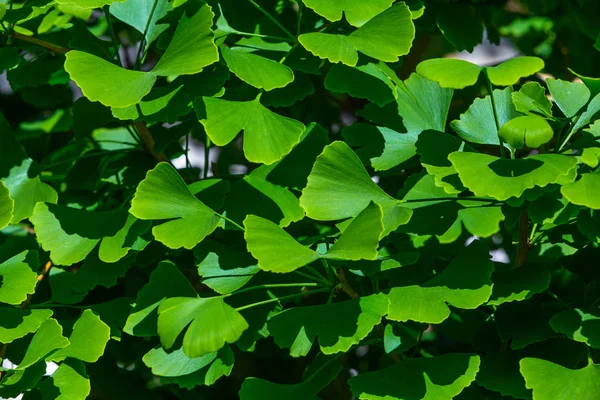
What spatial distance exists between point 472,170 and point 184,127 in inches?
14.8

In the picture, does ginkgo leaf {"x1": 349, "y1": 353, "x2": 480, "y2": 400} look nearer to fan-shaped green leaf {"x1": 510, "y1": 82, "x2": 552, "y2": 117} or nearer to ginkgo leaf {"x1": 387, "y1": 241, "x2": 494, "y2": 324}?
ginkgo leaf {"x1": 387, "y1": 241, "x2": 494, "y2": 324}

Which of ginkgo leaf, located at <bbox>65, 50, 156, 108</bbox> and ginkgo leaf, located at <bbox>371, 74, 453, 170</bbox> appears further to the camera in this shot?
ginkgo leaf, located at <bbox>371, 74, 453, 170</bbox>

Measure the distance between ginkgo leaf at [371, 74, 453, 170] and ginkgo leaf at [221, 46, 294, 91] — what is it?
136 millimetres

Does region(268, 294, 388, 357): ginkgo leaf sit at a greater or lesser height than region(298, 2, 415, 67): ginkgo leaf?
lesser

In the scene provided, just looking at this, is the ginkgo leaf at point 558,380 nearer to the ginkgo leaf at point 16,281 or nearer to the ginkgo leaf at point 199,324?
the ginkgo leaf at point 199,324

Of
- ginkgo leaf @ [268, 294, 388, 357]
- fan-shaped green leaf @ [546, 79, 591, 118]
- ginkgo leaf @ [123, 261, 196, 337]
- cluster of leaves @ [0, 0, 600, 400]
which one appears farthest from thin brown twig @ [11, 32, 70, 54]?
fan-shaped green leaf @ [546, 79, 591, 118]

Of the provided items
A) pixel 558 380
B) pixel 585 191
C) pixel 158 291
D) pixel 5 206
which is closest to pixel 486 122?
pixel 585 191

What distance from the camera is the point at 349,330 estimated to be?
691 mm

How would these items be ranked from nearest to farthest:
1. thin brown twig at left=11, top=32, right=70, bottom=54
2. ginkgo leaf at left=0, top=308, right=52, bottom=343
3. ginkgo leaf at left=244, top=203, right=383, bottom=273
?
ginkgo leaf at left=244, top=203, right=383, bottom=273 < ginkgo leaf at left=0, top=308, right=52, bottom=343 < thin brown twig at left=11, top=32, right=70, bottom=54

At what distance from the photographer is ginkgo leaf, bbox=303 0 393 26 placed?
0.73 meters

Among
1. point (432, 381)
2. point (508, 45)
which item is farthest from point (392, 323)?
point (508, 45)

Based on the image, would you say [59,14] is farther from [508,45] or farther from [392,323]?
[508,45]

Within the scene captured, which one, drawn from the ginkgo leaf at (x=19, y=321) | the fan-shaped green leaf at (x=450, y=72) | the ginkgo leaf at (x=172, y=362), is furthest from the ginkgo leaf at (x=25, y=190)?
the fan-shaped green leaf at (x=450, y=72)

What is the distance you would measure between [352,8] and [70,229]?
38 cm
